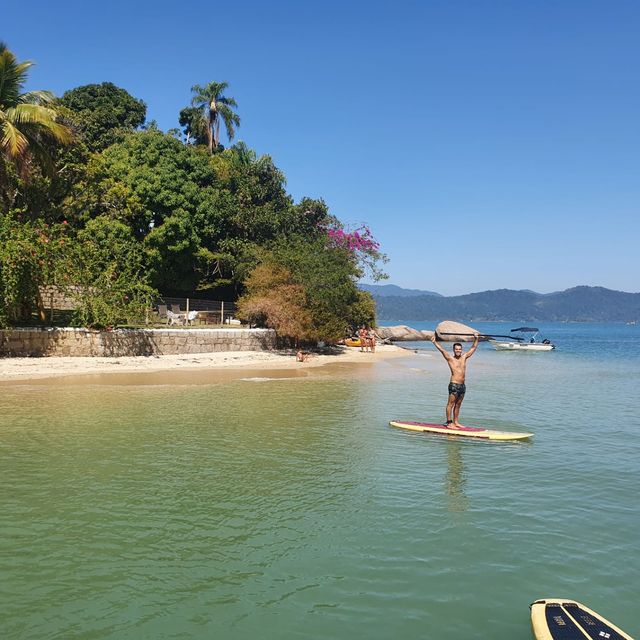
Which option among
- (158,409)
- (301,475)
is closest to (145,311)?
(158,409)

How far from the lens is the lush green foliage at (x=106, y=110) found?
42.5 meters

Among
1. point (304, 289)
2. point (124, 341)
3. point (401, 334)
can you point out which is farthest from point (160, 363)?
point (401, 334)

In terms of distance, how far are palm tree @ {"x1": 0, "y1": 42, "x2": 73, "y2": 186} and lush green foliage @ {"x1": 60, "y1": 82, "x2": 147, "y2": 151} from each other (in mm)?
17825

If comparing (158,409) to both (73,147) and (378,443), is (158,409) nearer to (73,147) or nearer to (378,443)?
(378,443)

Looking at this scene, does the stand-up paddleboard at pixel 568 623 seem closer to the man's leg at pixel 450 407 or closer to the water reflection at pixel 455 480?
the water reflection at pixel 455 480

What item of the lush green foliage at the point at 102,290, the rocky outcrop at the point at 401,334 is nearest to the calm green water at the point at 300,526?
the lush green foliage at the point at 102,290

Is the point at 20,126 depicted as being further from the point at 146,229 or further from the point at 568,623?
the point at 568,623

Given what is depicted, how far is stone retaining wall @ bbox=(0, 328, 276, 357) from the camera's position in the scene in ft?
74.7

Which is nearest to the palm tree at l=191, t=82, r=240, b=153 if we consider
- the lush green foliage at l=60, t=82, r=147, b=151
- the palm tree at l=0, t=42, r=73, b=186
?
the lush green foliage at l=60, t=82, r=147, b=151

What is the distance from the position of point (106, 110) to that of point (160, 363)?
29270 millimetres

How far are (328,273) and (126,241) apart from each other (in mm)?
11671

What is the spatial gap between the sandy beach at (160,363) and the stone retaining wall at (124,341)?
16.9 inches

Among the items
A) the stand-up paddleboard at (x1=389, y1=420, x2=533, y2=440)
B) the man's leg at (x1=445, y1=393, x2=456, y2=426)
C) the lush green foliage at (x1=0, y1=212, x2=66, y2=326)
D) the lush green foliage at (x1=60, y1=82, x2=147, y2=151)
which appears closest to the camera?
the stand-up paddleboard at (x1=389, y1=420, x2=533, y2=440)

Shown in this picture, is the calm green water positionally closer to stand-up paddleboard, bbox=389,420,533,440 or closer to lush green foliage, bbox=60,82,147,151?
stand-up paddleboard, bbox=389,420,533,440
